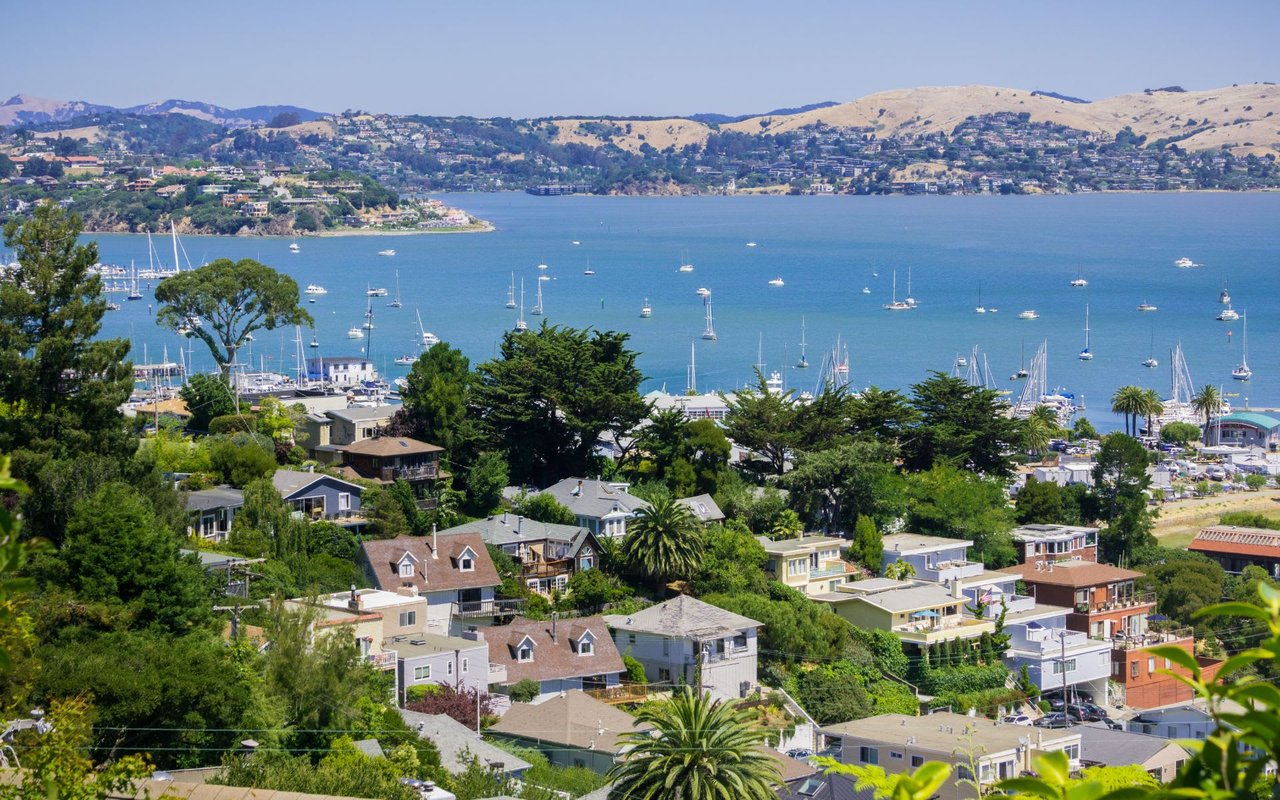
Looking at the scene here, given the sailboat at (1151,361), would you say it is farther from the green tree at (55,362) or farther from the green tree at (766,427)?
the green tree at (55,362)

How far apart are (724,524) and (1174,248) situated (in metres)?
122

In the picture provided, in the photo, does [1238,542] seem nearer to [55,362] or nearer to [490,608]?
[490,608]

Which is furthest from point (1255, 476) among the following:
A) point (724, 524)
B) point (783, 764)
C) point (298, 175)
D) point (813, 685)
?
point (298, 175)

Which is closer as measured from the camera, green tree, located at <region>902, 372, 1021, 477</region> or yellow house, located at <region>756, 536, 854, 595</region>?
yellow house, located at <region>756, 536, 854, 595</region>

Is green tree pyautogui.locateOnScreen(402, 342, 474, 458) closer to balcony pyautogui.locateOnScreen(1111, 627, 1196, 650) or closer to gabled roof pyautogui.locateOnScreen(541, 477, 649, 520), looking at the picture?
gabled roof pyautogui.locateOnScreen(541, 477, 649, 520)

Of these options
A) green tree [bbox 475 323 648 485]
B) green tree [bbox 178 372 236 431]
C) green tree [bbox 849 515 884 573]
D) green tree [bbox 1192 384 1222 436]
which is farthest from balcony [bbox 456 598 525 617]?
green tree [bbox 1192 384 1222 436]

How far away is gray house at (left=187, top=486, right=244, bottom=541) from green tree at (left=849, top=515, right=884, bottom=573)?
1055 cm

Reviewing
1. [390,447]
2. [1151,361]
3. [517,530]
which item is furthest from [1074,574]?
[1151,361]

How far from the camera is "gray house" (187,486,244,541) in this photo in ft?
78.5

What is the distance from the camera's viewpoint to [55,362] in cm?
2152

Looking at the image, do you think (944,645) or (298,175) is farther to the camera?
(298,175)

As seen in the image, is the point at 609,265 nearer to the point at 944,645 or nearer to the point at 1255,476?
the point at 1255,476

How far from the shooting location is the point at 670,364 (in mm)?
71875

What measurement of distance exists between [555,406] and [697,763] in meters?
16.4
